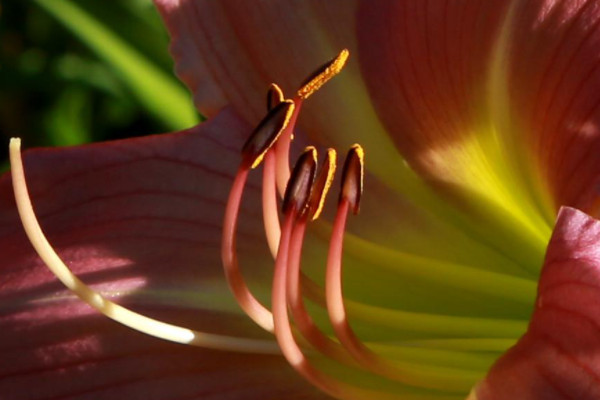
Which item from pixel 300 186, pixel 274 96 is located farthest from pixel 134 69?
pixel 300 186

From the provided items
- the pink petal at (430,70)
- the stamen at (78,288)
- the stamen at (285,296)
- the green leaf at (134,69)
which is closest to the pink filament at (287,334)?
the stamen at (285,296)

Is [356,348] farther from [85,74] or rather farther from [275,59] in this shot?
[85,74]

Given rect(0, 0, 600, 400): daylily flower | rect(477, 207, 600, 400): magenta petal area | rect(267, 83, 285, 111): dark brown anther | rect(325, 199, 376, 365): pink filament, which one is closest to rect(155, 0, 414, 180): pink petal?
rect(0, 0, 600, 400): daylily flower

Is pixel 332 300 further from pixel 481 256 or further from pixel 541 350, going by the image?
pixel 481 256

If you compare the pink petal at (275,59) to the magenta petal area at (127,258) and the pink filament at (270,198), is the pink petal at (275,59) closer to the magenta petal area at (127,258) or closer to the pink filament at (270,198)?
the magenta petal area at (127,258)

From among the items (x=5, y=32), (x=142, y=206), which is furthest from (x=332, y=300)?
(x=5, y=32)

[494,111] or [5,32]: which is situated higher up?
[5,32]
